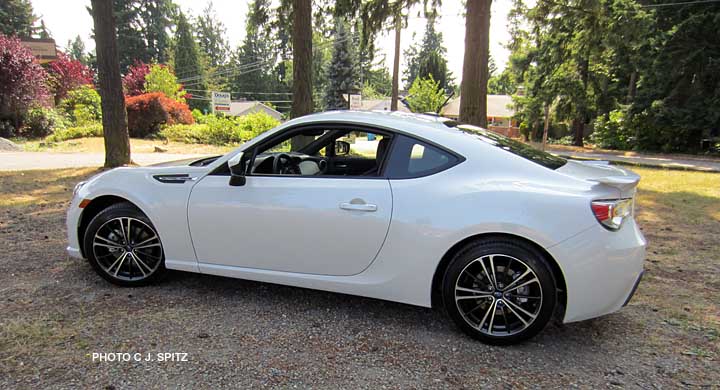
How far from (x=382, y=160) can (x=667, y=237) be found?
4.44 meters

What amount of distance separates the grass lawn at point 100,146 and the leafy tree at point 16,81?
68.4 inches

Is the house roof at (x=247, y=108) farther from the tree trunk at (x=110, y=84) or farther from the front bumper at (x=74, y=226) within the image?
the front bumper at (x=74, y=226)

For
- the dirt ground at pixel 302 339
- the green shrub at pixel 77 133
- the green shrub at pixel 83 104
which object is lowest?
the dirt ground at pixel 302 339

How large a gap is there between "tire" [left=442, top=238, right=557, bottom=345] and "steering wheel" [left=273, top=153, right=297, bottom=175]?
1537 millimetres

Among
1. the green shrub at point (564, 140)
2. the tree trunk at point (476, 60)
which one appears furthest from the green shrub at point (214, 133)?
the green shrub at point (564, 140)

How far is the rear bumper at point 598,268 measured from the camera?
2.53 m

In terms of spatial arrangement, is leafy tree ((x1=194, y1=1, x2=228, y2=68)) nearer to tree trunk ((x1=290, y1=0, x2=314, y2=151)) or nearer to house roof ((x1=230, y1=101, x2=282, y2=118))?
house roof ((x1=230, y1=101, x2=282, y2=118))

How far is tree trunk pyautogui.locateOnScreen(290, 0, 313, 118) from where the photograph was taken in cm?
897

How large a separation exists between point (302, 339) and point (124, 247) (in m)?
1.80

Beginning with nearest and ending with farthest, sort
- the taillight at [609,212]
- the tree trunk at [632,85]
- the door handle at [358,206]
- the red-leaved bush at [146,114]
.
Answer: the taillight at [609,212]
the door handle at [358,206]
the red-leaved bush at [146,114]
the tree trunk at [632,85]

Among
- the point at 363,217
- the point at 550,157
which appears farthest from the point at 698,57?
the point at 363,217

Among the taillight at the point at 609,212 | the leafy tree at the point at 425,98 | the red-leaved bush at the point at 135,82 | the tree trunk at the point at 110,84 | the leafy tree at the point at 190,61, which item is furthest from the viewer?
the leafy tree at the point at 190,61

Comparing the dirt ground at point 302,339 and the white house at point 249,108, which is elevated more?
the white house at point 249,108

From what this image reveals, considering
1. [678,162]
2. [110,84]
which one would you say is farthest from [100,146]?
[678,162]
